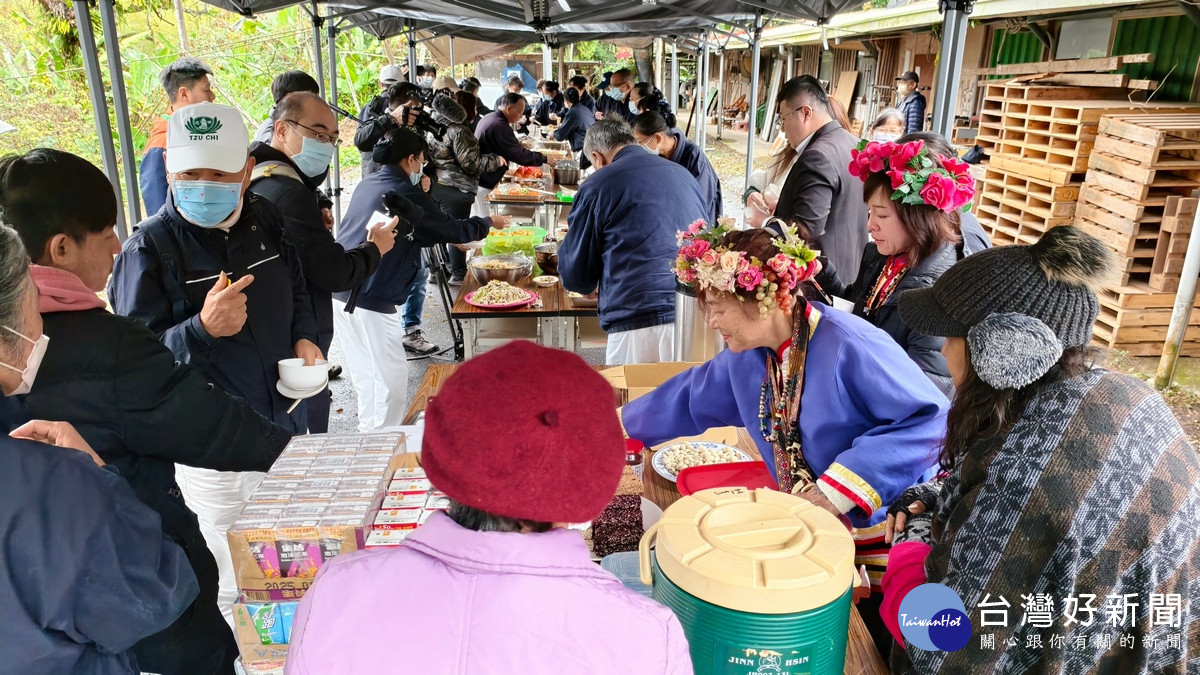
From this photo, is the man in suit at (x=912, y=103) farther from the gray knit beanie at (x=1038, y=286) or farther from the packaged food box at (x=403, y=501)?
the packaged food box at (x=403, y=501)

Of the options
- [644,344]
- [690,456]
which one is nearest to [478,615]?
[690,456]

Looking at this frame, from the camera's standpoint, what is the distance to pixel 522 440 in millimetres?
854

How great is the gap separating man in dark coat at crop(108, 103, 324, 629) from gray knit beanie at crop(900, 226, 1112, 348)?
1788 mm

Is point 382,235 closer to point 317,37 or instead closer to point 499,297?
point 499,297

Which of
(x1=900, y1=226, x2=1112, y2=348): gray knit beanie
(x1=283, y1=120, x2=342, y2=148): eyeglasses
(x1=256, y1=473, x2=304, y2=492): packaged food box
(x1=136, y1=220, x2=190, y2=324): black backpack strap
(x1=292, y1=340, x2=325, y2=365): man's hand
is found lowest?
(x1=292, y1=340, x2=325, y2=365): man's hand

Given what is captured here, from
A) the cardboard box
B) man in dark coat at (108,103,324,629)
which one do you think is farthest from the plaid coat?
man in dark coat at (108,103,324,629)

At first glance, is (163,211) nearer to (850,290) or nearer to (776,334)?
(776,334)

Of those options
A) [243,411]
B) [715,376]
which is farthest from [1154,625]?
[243,411]

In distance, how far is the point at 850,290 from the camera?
310cm

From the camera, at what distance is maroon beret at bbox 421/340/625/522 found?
856 mm

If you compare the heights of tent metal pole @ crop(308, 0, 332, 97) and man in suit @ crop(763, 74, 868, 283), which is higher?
tent metal pole @ crop(308, 0, 332, 97)

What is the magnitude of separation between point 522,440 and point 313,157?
2.69 metres

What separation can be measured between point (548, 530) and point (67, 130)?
12.9 meters

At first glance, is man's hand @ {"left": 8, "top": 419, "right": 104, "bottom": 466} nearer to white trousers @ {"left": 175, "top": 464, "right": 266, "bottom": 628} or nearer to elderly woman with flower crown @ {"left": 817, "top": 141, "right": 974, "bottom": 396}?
white trousers @ {"left": 175, "top": 464, "right": 266, "bottom": 628}
